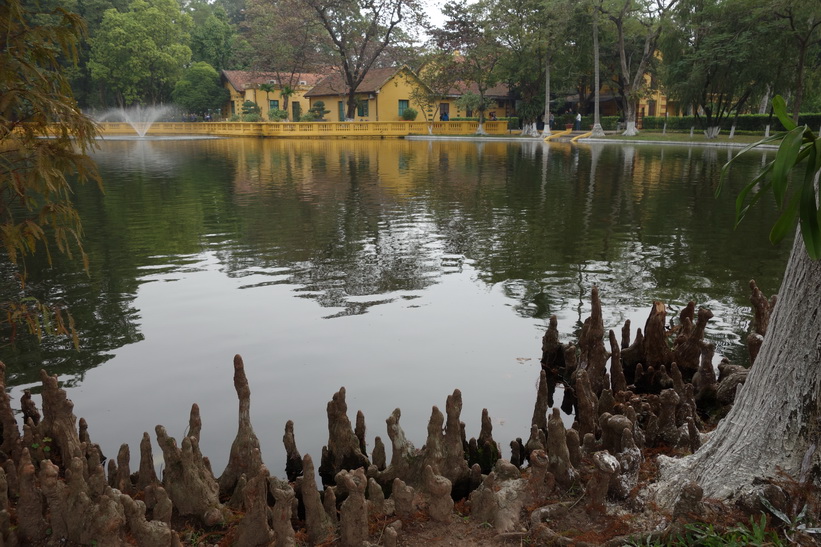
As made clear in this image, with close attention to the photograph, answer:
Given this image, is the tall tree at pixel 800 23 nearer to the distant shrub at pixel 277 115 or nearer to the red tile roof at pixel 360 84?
the red tile roof at pixel 360 84

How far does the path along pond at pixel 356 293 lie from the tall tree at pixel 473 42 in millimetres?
37957

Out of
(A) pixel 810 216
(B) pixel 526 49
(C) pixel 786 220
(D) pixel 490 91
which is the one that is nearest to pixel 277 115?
(D) pixel 490 91

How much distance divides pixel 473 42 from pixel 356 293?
5225cm

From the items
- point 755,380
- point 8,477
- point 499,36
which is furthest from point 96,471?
point 499,36

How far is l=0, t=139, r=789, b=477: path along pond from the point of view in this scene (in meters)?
6.98

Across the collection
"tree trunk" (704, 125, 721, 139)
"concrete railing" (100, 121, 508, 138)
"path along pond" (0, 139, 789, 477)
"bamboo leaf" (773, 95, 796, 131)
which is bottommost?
"path along pond" (0, 139, 789, 477)

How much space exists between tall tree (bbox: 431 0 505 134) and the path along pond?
37957mm

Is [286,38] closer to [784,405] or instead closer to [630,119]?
[630,119]

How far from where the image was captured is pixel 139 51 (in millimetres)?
67875

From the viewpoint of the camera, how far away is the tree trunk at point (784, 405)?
378 cm

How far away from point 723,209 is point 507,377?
526 inches

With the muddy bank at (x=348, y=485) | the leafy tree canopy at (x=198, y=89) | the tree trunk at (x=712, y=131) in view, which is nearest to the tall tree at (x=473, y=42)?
the tree trunk at (x=712, y=131)

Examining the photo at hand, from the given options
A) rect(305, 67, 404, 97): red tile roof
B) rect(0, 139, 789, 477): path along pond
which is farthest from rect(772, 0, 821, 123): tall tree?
rect(305, 67, 404, 97): red tile roof

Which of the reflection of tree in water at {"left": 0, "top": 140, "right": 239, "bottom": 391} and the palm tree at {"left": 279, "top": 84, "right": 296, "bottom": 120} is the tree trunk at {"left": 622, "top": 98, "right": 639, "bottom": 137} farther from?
the reflection of tree in water at {"left": 0, "top": 140, "right": 239, "bottom": 391}
